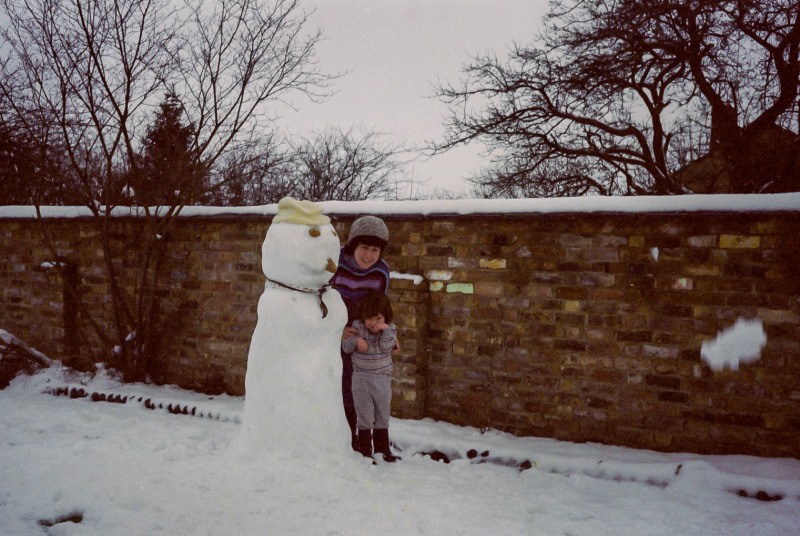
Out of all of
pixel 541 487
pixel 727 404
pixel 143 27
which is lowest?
pixel 541 487

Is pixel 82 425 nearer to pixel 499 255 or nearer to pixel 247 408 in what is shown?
pixel 247 408

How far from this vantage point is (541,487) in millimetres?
3543

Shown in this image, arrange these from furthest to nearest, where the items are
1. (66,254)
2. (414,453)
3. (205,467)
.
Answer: (66,254)
(414,453)
(205,467)

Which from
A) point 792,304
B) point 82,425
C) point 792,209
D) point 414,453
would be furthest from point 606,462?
point 82,425

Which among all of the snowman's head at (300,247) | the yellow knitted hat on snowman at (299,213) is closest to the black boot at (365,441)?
the snowman's head at (300,247)

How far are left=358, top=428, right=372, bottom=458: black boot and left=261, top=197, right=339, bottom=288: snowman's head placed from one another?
3.42 ft

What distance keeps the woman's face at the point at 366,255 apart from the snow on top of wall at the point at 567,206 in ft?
3.03

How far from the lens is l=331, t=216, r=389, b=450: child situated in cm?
375

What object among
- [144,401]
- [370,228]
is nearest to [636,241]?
[370,228]

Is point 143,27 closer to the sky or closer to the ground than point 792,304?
closer to the sky

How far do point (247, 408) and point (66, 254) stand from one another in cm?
410

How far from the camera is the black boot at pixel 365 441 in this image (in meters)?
3.71

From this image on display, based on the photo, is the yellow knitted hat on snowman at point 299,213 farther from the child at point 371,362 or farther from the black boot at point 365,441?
the black boot at point 365,441

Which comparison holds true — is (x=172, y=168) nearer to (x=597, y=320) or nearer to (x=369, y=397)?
(x=369, y=397)
